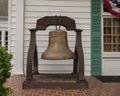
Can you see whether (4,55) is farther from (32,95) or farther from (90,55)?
(90,55)

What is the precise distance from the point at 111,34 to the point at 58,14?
179 cm

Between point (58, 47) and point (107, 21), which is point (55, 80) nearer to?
point (58, 47)

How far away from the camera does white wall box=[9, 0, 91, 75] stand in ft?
27.9

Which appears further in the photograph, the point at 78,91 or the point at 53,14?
A: the point at 53,14

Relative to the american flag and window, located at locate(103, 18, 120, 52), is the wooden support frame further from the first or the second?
window, located at locate(103, 18, 120, 52)

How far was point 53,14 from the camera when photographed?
8602 millimetres

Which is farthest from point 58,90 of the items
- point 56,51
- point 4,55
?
point 4,55

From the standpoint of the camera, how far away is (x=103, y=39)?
8758 millimetres

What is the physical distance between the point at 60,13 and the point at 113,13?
1.62 metres

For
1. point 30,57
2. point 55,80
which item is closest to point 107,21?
point 55,80

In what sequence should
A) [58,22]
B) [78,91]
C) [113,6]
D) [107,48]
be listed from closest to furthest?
1. [78,91]
2. [58,22]
3. [113,6]
4. [107,48]

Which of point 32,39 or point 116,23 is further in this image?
point 116,23

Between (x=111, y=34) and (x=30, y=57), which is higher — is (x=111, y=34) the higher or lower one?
the higher one

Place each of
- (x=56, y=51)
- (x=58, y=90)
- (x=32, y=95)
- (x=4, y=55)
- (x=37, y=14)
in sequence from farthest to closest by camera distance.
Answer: (x=37, y=14), (x=56, y=51), (x=58, y=90), (x=32, y=95), (x=4, y=55)
